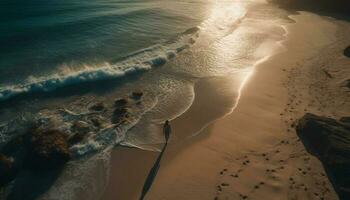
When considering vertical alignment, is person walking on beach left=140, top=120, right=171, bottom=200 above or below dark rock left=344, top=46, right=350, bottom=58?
below

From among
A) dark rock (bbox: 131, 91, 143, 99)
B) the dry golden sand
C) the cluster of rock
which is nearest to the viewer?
the dry golden sand

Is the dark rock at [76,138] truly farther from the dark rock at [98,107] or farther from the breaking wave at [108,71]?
the breaking wave at [108,71]

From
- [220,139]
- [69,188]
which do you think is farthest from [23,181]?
[220,139]

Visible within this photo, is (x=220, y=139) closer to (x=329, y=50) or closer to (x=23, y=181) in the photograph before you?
(x=23, y=181)

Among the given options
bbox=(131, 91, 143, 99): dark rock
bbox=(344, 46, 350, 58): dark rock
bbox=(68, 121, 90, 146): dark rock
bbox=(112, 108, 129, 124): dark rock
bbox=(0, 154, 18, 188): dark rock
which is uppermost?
bbox=(344, 46, 350, 58): dark rock

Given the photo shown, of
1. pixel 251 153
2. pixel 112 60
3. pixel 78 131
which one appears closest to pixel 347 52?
pixel 251 153

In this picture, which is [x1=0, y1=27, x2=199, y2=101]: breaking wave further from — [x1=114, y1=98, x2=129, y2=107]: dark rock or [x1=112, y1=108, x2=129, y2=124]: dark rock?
[x1=112, y1=108, x2=129, y2=124]: dark rock

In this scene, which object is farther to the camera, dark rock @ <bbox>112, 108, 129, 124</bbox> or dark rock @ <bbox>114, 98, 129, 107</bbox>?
dark rock @ <bbox>114, 98, 129, 107</bbox>

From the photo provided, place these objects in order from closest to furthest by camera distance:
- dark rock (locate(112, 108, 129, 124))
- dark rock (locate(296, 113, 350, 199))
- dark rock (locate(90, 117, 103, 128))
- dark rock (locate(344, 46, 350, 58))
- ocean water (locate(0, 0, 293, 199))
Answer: dark rock (locate(296, 113, 350, 199)) < ocean water (locate(0, 0, 293, 199)) < dark rock (locate(90, 117, 103, 128)) < dark rock (locate(112, 108, 129, 124)) < dark rock (locate(344, 46, 350, 58))

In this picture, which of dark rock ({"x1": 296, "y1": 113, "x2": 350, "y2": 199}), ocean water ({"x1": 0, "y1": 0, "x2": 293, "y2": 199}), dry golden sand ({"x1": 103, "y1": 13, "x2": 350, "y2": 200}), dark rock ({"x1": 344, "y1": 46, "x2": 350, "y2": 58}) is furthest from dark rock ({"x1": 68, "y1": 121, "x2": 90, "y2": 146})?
dark rock ({"x1": 344, "y1": 46, "x2": 350, "y2": 58})
